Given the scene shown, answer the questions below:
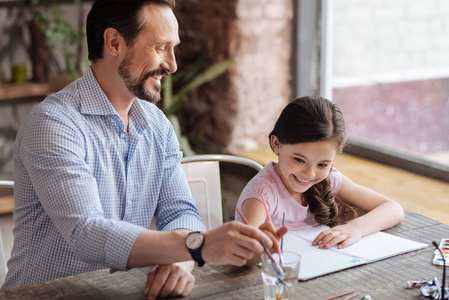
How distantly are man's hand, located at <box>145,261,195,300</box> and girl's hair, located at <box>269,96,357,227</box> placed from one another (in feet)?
1.81

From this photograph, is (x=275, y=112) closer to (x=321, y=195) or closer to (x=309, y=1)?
(x=309, y=1)

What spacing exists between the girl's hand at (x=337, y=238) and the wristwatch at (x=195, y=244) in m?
0.38

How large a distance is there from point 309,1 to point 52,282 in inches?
95.4

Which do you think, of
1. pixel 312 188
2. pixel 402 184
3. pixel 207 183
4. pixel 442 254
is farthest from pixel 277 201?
pixel 402 184

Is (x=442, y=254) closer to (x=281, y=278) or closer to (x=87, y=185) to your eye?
(x=281, y=278)

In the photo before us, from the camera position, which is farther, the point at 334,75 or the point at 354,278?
the point at 334,75

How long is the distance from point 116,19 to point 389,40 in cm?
179

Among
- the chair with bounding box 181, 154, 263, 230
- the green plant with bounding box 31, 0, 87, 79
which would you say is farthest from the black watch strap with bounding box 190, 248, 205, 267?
the green plant with bounding box 31, 0, 87, 79

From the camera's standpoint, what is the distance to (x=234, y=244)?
126 centimetres

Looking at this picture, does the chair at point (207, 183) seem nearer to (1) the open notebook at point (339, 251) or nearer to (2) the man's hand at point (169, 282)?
(1) the open notebook at point (339, 251)

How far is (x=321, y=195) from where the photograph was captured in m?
1.83

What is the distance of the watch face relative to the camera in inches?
51.1

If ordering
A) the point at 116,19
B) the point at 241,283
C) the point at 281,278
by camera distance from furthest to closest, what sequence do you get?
1. the point at 116,19
2. the point at 241,283
3. the point at 281,278

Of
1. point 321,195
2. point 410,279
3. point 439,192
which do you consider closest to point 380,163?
point 439,192
